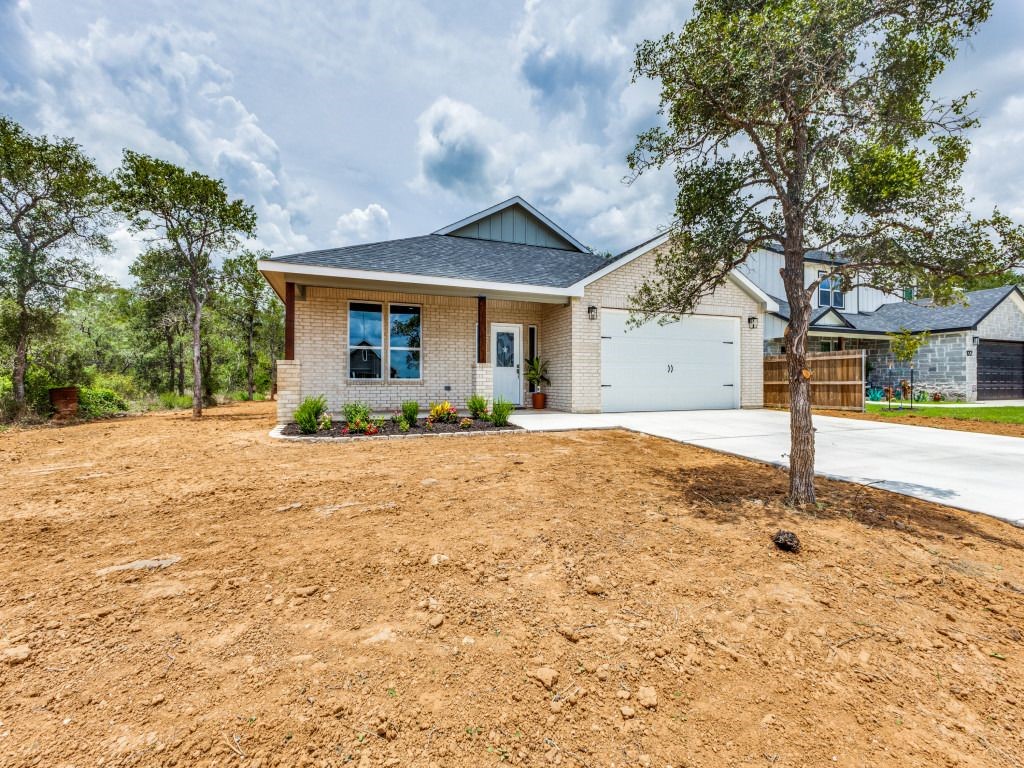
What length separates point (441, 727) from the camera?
138cm

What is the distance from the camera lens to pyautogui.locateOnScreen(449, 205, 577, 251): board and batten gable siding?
13.8 metres

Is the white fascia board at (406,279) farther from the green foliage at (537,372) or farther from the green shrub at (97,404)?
the green shrub at (97,404)

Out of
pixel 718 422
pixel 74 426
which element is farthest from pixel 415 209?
pixel 718 422

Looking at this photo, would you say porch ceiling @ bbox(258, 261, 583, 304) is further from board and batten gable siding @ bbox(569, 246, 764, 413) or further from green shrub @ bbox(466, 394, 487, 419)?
green shrub @ bbox(466, 394, 487, 419)

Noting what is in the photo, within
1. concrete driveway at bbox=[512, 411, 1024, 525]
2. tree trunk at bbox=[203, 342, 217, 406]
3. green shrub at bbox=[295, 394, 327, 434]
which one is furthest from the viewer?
tree trunk at bbox=[203, 342, 217, 406]

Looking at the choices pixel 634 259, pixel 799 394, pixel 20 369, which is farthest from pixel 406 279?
pixel 20 369

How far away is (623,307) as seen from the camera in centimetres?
1077

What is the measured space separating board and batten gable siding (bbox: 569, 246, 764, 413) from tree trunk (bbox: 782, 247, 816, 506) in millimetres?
6334

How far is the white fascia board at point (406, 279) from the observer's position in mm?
7871

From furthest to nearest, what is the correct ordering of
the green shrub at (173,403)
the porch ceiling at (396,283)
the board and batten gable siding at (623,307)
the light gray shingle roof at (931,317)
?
the light gray shingle roof at (931,317), the green shrub at (173,403), the board and batten gable siding at (623,307), the porch ceiling at (396,283)

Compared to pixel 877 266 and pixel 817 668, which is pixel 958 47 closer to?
pixel 877 266

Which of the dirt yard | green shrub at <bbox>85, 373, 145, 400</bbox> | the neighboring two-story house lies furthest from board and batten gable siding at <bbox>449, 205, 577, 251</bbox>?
green shrub at <bbox>85, 373, 145, 400</bbox>

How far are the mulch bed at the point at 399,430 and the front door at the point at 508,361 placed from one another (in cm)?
340

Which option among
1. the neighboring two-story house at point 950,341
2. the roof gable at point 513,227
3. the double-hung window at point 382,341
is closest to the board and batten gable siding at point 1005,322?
the neighboring two-story house at point 950,341
